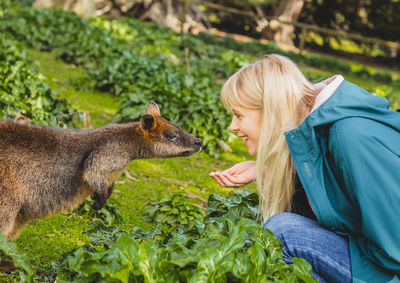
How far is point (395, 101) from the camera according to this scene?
11500 mm

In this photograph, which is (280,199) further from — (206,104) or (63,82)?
(63,82)

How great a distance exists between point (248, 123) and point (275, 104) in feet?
0.94

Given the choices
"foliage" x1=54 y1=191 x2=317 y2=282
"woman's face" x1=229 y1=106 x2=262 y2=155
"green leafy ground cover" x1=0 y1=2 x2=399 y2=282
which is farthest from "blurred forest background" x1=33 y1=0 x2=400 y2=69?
"foliage" x1=54 y1=191 x2=317 y2=282

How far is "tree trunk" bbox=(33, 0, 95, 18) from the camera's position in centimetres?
1424

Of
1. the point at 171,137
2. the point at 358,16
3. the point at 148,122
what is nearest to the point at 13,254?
the point at 148,122

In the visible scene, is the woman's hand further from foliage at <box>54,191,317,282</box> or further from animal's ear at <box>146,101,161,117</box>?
animal's ear at <box>146,101,161,117</box>

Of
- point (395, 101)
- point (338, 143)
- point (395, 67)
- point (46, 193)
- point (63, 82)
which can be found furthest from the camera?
point (395, 67)

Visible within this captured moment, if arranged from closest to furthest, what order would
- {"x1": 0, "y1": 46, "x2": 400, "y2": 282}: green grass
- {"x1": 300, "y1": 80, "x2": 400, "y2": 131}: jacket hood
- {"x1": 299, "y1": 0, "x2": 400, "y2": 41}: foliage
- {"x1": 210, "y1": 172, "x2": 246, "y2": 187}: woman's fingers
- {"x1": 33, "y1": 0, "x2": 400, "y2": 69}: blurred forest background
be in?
1. {"x1": 300, "y1": 80, "x2": 400, "y2": 131}: jacket hood
2. {"x1": 210, "y1": 172, "x2": 246, "y2": 187}: woman's fingers
3. {"x1": 0, "y1": 46, "x2": 400, "y2": 282}: green grass
4. {"x1": 33, "y1": 0, "x2": 400, "y2": 69}: blurred forest background
5. {"x1": 299, "y1": 0, "x2": 400, "y2": 41}: foliage

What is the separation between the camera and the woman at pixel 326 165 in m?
2.38

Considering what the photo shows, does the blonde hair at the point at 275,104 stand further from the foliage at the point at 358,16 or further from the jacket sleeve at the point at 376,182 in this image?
the foliage at the point at 358,16

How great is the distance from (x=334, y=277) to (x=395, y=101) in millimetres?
9923

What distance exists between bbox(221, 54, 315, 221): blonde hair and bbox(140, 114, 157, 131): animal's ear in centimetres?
103

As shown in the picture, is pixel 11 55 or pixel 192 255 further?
pixel 11 55

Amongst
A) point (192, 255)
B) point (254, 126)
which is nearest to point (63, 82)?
point (254, 126)
